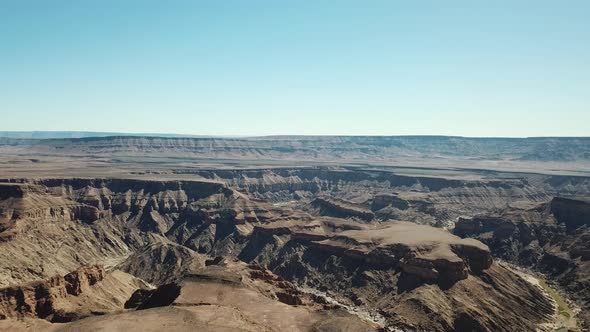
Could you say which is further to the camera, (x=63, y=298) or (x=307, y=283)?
(x=307, y=283)

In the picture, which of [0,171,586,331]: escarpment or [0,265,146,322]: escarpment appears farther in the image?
[0,171,586,331]: escarpment

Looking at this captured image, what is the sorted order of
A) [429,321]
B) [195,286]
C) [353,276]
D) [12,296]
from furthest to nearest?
[353,276]
[429,321]
[195,286]
[12,296]

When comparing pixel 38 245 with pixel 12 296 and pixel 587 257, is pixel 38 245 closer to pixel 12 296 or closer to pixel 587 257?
pixel 12 296

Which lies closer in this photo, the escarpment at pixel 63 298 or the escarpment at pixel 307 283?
the escarpment at pixel 63 298

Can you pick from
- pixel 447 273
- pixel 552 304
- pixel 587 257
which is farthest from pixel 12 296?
pixel 587 257

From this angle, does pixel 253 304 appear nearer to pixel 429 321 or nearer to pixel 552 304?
pixel 429 321

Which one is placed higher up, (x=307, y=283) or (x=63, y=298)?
(x=63, y=298)

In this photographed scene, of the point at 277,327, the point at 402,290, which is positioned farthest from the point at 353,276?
the point at 277,327

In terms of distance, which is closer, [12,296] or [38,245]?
[12,296]

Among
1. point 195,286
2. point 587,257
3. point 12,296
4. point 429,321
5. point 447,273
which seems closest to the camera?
point 12,296

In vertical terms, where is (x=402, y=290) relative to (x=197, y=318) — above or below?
below
